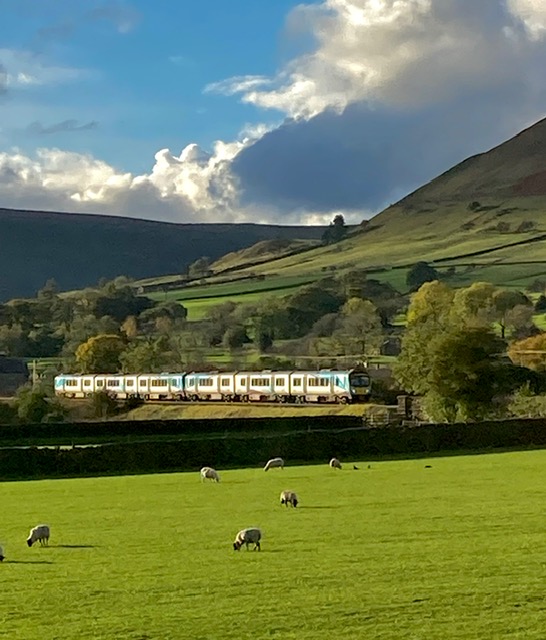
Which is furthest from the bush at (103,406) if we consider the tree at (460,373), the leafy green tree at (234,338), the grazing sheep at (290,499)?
the grazing sheep at (290,499)

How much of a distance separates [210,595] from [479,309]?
110 metres

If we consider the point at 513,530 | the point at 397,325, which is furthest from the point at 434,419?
the point at 397,325

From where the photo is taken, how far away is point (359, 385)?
81.5 meters

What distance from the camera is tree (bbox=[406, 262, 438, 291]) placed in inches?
6447

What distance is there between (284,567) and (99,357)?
314 ft

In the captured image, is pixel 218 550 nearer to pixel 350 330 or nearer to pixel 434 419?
pixel 434 419

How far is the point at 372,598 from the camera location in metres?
15.7

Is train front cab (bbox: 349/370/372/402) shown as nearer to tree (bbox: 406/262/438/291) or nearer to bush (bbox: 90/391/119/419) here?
bush (bbox: 90/391/119/419)

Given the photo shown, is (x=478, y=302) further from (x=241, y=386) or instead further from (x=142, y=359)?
(x=241, y=386)

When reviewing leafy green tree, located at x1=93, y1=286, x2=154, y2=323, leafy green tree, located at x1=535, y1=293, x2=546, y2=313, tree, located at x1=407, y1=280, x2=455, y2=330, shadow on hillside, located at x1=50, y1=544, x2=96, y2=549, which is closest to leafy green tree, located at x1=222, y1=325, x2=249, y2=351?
tree, located at x1=407, y1=280, x2=455, y2=330

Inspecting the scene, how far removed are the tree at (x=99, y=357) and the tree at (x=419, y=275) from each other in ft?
196

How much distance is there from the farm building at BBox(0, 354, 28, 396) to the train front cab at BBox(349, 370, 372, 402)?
46.1 meters

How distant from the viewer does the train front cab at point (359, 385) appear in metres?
81.0

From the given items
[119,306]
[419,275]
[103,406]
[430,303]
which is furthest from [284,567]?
[119,306]
